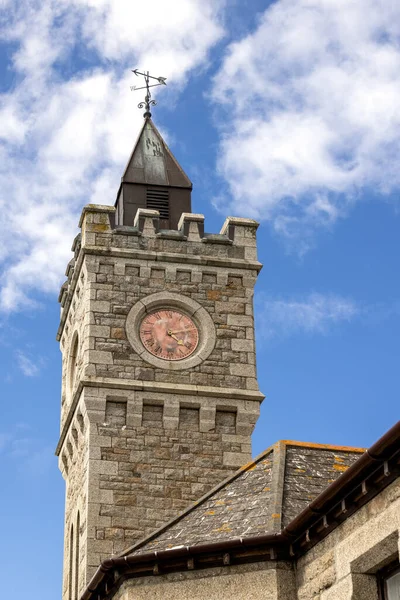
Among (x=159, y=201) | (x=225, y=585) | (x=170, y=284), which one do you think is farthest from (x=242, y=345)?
(x=225, y=585)

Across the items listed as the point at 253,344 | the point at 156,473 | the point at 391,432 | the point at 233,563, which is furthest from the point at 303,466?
the point at 253,344

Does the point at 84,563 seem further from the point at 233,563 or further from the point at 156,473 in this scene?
the point at 233,563

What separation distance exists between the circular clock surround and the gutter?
7.64 meters

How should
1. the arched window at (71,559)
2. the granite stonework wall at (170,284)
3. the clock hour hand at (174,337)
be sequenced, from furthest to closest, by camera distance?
the clock hour hand at (174,337)
the granite stonework wall at (170,284)
the arched window at (71,559)

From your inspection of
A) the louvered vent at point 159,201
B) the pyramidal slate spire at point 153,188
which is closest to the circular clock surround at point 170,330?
the pyramidal slate spire at point 153,188

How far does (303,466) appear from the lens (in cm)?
1477

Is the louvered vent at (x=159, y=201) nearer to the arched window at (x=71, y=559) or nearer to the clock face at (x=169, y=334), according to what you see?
the clock face at (x=169, y=334)

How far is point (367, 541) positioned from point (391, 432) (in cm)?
147

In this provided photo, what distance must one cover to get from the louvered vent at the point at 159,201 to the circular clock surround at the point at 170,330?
260 centimetres

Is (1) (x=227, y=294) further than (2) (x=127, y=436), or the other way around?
(1) (x=227, y=294)

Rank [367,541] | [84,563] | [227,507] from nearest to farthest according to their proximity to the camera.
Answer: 1. [367,541]
2. [227,507]
3. [84,563]

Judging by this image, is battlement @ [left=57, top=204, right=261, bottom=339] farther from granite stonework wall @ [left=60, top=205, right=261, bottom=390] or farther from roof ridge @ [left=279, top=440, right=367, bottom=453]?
roof ridge @ [left=279, top=440, right=367, bottom=453]

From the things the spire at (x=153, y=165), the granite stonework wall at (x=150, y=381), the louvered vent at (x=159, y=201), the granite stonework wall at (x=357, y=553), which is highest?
the spire at (x=153, y=165)

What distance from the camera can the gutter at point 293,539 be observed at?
10.7 meters
